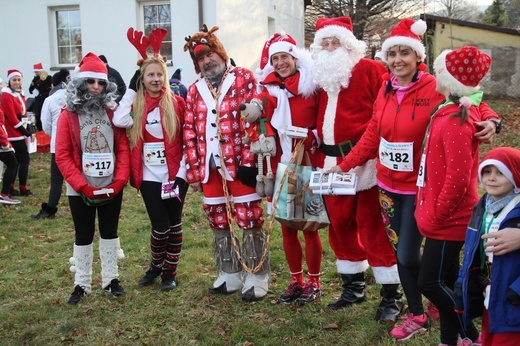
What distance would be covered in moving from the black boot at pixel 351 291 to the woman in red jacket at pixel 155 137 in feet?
5.00

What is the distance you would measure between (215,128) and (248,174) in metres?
0.48

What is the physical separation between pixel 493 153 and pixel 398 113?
868 millimetres

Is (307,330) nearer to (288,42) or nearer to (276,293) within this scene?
(276,293)

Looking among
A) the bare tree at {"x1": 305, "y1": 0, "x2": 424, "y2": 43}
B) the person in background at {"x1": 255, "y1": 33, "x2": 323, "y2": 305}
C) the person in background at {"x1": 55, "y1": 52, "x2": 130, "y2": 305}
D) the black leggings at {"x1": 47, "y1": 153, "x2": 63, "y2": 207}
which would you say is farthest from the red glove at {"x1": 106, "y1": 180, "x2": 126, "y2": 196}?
the bare tree at {"x1": 305, "y1": 0, "x2": 424, "y2": 43}

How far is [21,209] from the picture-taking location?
27.8 ft

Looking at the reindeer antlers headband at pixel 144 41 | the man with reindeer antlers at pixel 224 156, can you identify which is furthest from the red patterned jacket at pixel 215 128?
the reindeer antlers headband at pixel 144 41

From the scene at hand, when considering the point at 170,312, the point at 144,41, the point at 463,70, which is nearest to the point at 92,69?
the point at 144,41

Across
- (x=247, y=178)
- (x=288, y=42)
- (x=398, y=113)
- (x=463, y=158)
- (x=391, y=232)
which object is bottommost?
(x=391, y=232)

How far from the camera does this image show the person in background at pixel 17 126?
8.99 meters

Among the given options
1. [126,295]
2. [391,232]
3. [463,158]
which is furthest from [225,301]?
[463,158]

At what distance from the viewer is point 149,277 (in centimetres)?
509

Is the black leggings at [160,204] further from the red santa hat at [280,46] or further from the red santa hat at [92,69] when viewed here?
the red santa hat at [280,46]

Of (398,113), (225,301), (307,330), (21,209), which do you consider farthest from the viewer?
(21,209)

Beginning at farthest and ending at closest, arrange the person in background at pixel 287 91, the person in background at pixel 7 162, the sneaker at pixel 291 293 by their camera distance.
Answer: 1. the person in background at pixel 7 162
2. the sneaker at pixel 291 293
3. the person in background at pixel 287 91
